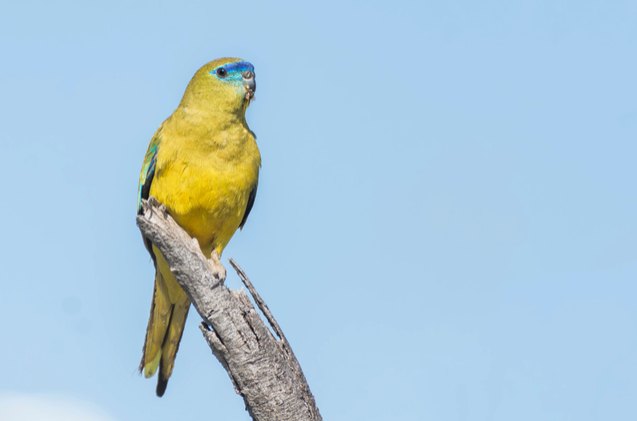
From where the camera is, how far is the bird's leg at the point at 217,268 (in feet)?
22.1

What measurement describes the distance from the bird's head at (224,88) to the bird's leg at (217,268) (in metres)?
1.30

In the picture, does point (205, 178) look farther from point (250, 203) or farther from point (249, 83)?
point (249, 83)

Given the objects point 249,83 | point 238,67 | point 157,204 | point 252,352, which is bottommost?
point 252,352

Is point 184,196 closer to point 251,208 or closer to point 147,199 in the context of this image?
point 147,199

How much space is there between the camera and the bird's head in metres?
7.83

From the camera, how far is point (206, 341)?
654 cm

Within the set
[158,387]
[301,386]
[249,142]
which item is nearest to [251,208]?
[249,142]

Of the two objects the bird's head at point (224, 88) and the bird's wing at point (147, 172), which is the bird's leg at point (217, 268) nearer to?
the bird's wing at point (147, 172)

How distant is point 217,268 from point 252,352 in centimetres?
107

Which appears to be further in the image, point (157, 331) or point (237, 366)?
point (157, 331)

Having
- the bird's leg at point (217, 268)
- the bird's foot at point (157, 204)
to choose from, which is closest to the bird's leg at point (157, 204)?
the bird's foot at point (157, 204)

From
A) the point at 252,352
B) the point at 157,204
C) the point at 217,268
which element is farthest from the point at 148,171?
the point at 252,352

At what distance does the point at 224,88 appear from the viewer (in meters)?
7.89

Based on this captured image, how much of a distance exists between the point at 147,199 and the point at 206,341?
1.66 meters
